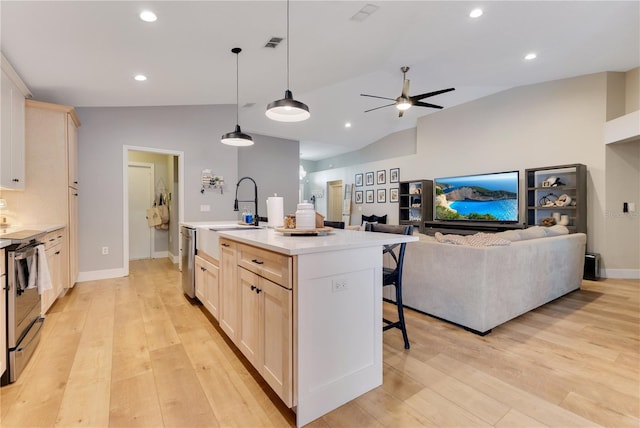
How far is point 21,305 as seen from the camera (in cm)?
191

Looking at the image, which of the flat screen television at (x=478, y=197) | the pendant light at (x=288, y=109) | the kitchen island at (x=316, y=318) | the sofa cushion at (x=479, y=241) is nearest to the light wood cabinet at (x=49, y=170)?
the pendant light at (x=288, y=109)

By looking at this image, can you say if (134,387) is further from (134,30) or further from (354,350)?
(134,30)

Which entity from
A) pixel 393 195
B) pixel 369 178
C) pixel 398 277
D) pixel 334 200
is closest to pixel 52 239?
pixel 398 277

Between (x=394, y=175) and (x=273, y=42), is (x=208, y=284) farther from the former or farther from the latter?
(x=394, y=175)

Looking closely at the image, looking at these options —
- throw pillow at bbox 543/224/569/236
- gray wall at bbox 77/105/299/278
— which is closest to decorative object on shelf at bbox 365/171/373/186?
gray wall at bbox 77/105/299/278

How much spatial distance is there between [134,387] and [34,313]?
1.11m

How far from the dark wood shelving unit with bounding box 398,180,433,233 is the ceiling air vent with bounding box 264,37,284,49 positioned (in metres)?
4.77

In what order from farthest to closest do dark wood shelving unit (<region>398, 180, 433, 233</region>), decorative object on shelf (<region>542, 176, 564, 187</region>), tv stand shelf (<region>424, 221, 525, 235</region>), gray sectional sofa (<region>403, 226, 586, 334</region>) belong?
dark wood shelving unit (<region>398, 180, 433, 233</region>)
tv stand shelf (<region>424, 221, 525, 235</region>)
decorative object on shelf (<region>542, 176, 564, 187</region>)
gray sectional sofa (<region>403, 226, 586, 334</region>)

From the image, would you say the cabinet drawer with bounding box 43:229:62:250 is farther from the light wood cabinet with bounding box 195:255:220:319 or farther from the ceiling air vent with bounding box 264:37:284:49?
the ceiling air vent with bounding box 264:37:284:49

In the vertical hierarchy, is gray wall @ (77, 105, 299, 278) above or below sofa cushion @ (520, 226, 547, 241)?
above

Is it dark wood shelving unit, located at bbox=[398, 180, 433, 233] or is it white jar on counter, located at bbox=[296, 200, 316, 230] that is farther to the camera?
dark wood shelving unit, located at bbox=[398, 180, 433, 233]

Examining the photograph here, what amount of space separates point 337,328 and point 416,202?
19.9 feet

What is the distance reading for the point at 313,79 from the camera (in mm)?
4484

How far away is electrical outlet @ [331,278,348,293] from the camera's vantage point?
1532 mm
